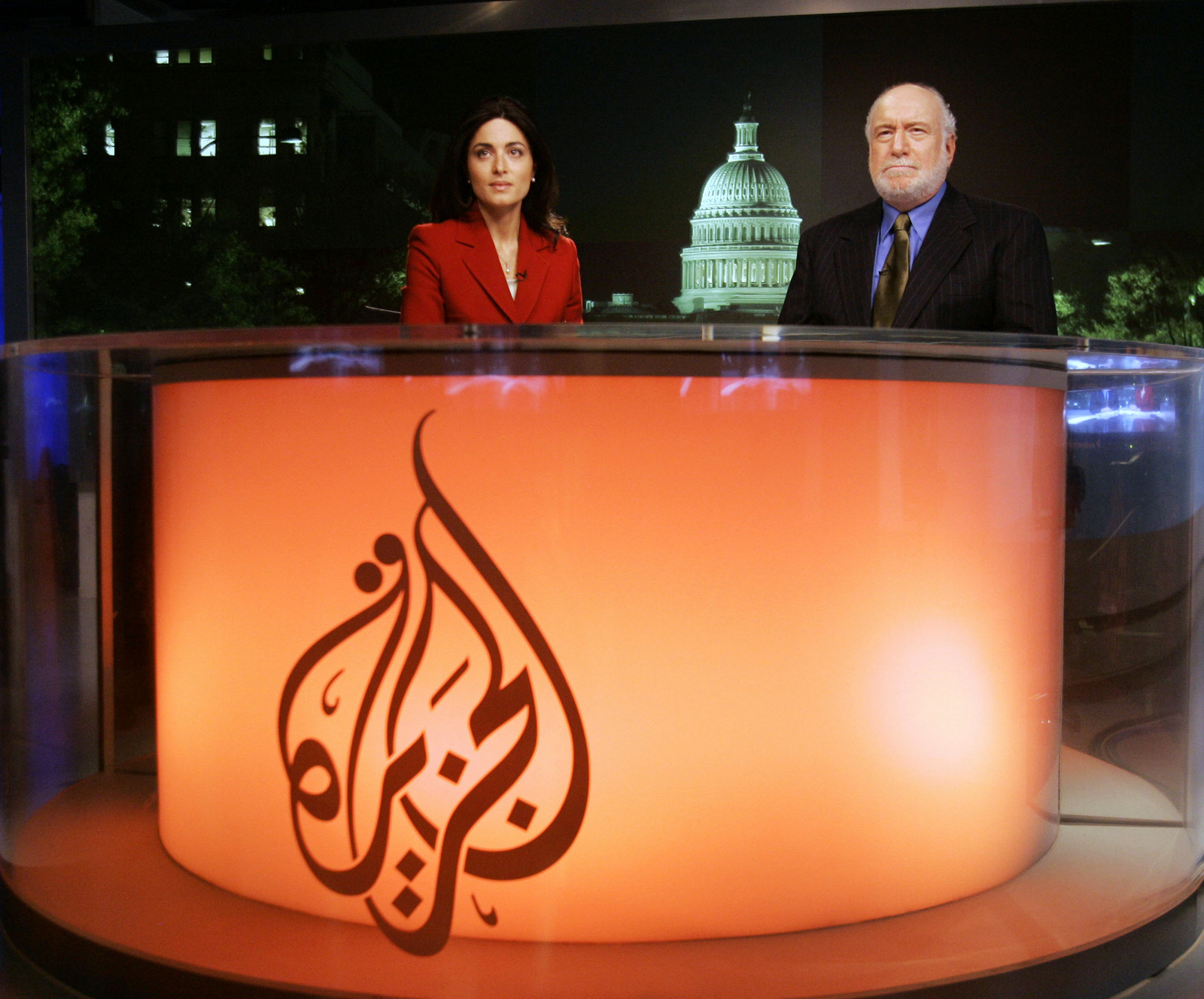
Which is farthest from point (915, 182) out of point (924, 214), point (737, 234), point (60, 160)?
point (60, 160)

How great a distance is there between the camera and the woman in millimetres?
2572

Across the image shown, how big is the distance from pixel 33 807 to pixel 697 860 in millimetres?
1445

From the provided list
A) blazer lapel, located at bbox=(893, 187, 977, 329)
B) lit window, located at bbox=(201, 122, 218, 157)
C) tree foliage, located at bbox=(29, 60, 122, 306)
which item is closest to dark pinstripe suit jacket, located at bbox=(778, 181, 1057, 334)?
blazer lapel, located at bbox=(893, 187, 977, 329)

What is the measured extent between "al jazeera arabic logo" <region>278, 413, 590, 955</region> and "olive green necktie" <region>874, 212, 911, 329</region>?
1.22 metres

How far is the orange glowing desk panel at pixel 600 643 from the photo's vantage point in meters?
1.75

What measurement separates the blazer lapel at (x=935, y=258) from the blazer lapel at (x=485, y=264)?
88cm

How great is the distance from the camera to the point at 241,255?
7.86 meters

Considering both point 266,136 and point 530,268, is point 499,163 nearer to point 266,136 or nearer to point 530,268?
point 530,268

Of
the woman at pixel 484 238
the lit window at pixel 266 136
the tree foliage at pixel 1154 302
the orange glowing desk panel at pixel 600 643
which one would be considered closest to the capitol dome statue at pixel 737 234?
the tree foliage at pixel 1154 302

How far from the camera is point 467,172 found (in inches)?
104

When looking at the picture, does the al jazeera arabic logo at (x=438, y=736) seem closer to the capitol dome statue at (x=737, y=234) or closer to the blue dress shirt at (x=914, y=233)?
the blue dress shirt at (x=914, y=233)

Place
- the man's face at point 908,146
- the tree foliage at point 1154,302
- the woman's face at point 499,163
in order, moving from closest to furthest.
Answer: the man's face at point 908,146 → the woman's face at point 499,163 → the tree foliage at point 1154,302

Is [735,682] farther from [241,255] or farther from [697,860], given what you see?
[241,255]

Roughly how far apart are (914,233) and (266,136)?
241 inches
